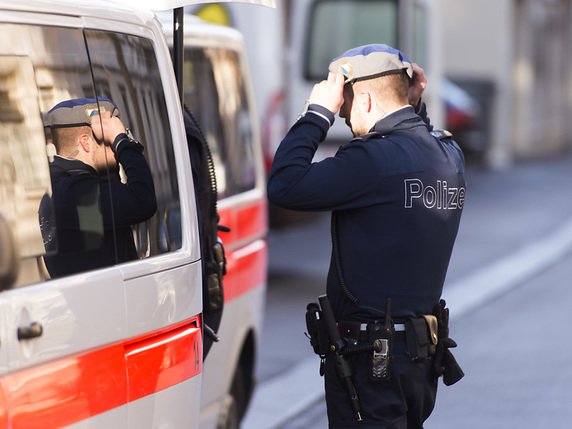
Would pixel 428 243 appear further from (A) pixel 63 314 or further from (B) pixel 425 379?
(A) pixel 63 314

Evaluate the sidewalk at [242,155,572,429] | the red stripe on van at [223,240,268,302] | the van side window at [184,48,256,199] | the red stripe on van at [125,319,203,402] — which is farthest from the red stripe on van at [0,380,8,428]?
the sidewalk at [242,155,572,429]

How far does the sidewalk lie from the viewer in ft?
25.4

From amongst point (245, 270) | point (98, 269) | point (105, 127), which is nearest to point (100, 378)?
point (98, 269)

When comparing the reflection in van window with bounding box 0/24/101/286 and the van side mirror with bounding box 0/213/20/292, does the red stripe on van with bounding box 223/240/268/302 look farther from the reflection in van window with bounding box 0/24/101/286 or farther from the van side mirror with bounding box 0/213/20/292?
the van side mirror with bounding box 0/213/20/292

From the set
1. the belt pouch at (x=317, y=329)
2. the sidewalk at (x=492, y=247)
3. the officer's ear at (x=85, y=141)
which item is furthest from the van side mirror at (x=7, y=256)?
the sidewalk at (x=492, y=247)

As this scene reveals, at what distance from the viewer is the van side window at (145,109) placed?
383 cm

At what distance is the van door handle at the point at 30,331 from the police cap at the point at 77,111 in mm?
569

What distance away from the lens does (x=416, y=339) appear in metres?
4.01

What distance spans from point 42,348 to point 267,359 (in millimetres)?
5669

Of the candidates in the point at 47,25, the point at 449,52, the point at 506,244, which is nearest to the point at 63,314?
the point at 47,25

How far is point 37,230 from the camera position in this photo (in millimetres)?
3348

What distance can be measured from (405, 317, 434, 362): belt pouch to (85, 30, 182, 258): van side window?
2.55 ft

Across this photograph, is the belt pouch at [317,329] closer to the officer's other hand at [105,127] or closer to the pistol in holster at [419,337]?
the pistol in holster at [419,337]

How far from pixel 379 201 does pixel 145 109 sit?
2.55 feet
